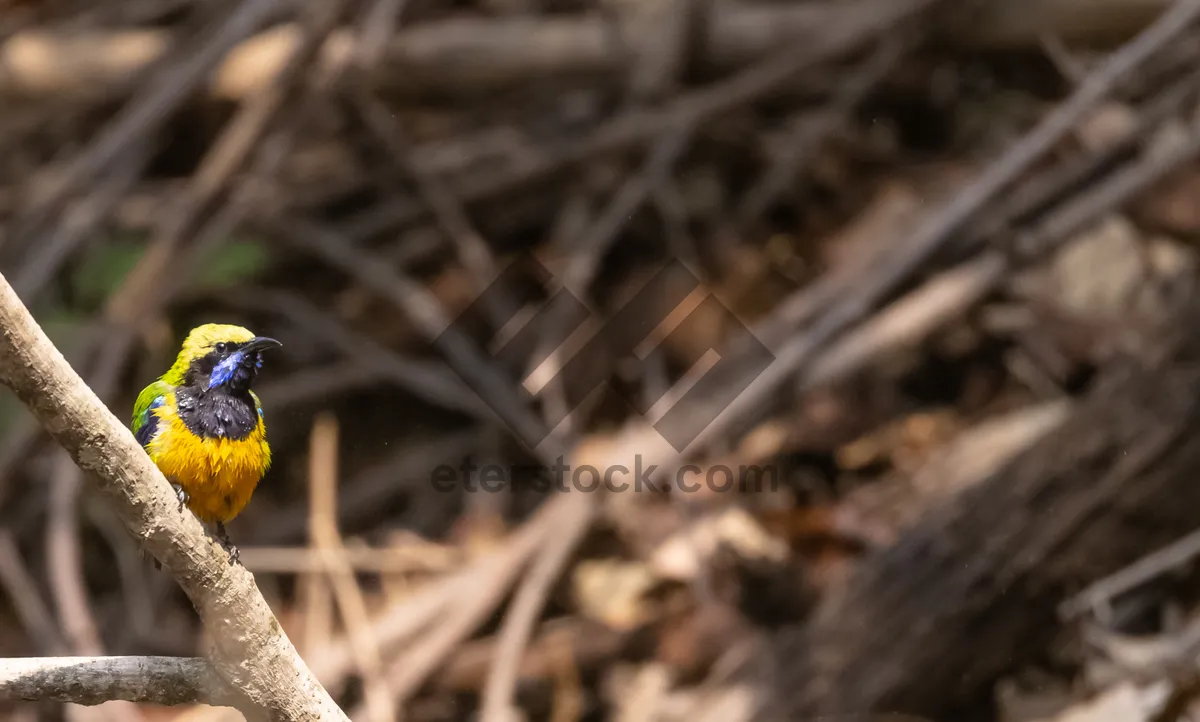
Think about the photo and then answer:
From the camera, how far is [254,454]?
79.0 inches

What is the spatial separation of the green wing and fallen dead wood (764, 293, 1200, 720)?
7.90 feet

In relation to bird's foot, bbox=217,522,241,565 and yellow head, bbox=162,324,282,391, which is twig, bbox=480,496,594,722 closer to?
bird's foot, bbox=217,522,241,565

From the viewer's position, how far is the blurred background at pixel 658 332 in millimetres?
3766

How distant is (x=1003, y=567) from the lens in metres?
3.71

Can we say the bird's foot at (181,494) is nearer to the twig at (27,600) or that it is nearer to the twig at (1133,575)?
the twig at (27,600)

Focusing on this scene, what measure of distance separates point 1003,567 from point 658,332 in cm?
207

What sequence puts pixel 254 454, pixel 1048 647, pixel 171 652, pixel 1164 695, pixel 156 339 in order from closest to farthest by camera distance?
pixel 254 454 < pixel 1164 695 < pixel 1048 647 < pixel 171 652 < pixel 156 339

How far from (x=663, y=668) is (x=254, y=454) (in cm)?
257

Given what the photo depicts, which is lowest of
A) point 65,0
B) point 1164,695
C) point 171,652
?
point 1164,695

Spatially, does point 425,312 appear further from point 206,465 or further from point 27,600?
point 206,465

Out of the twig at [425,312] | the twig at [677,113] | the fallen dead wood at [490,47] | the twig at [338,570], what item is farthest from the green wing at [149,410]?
the fallen dead wood at [490,47]

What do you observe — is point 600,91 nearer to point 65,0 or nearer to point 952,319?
point 952,319

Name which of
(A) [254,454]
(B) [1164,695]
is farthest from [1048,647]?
(A) [254,454]

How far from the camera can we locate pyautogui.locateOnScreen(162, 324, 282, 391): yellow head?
2023mm
